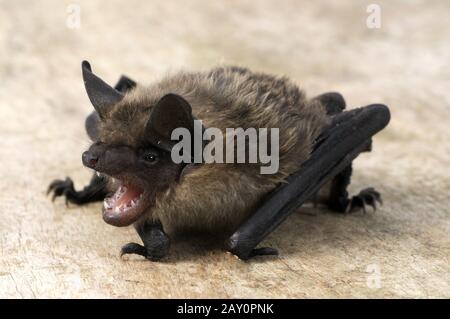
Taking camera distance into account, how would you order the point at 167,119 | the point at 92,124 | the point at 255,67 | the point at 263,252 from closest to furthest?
the point at 167,119 → the point at 263,252 → the point at 92,124 → the point at 255,67

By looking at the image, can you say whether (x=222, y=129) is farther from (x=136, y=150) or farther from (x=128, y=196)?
(x=128, y=196)

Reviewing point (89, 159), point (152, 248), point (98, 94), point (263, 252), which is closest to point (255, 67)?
point (98, 94)

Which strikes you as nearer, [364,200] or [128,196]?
[128,196]

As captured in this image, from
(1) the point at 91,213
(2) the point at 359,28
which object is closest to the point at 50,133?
(1) the point at 91,213

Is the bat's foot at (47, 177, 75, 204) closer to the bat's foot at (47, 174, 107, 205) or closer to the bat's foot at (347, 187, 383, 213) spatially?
the bat's foot at (47, 174, 107, 205)

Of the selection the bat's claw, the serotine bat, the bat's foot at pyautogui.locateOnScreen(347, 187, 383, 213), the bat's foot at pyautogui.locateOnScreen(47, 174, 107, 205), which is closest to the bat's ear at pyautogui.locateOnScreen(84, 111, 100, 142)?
the bat's foot at pyautogui.locateOnScreen(47, 174, 107, 205)

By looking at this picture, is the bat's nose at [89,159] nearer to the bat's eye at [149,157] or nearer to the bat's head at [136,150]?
the bat's head at [136,150]
